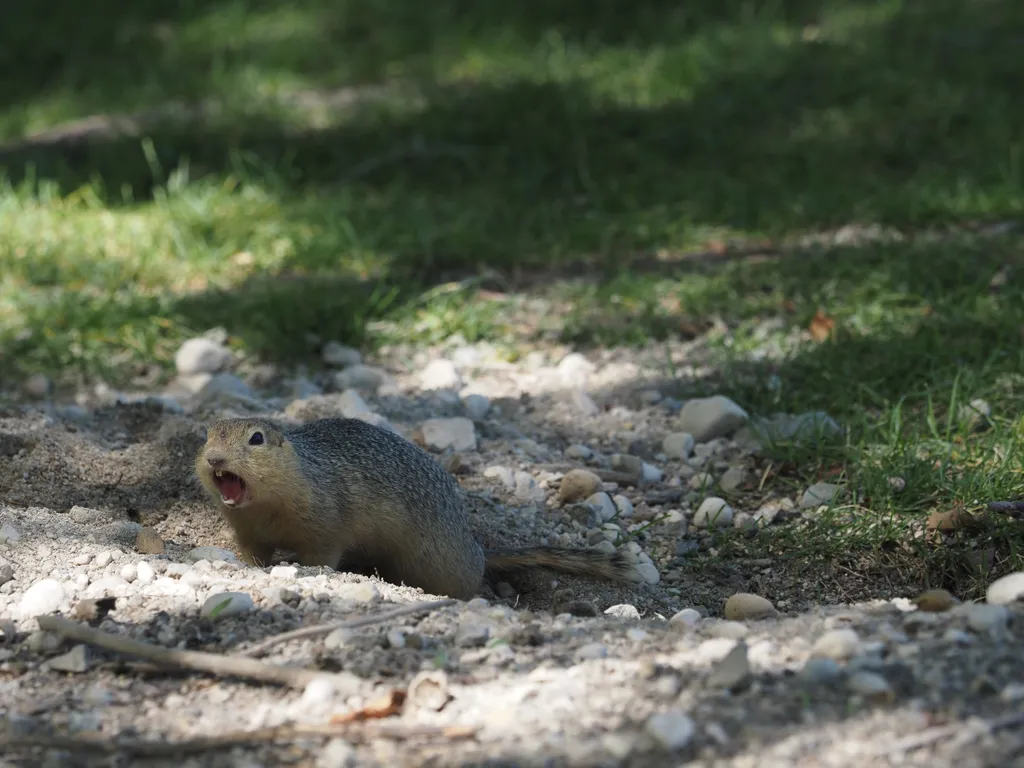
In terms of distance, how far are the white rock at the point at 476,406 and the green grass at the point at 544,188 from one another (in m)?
0.70

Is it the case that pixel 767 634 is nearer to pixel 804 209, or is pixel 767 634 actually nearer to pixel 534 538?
pixel 534 538

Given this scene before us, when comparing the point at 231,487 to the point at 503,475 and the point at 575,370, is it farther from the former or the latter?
the point at 575,370

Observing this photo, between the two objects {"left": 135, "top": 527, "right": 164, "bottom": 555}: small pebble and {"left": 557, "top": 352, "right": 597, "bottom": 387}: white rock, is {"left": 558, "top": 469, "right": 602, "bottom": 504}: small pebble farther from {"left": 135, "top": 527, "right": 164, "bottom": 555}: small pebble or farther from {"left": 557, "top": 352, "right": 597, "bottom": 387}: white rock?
{"left": 135, "top": 527, "right": 164, "bottom": 555}: small pebble

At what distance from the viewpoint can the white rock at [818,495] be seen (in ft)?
13.7

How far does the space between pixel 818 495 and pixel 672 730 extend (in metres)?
1.93

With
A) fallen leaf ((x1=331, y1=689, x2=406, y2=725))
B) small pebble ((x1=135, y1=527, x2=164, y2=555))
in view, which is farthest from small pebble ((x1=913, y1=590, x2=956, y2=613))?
small pebble ((x1=135, y1=527, x2=164, y2=555))

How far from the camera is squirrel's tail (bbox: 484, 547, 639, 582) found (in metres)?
3.73

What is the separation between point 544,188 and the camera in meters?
7.05

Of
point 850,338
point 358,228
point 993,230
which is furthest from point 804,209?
point 358,228

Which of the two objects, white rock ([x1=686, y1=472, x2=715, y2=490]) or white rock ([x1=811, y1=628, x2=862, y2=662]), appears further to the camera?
white rock ([x1=686, y1=472, x2=715, y2=490])

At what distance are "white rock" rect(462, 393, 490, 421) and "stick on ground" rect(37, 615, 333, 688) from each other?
78.5 inches

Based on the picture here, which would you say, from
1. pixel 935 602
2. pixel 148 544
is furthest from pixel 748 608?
pixel 148 544

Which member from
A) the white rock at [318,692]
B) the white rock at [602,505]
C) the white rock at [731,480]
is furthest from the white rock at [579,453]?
the white rock at [318,692]

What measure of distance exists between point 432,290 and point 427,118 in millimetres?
2190
